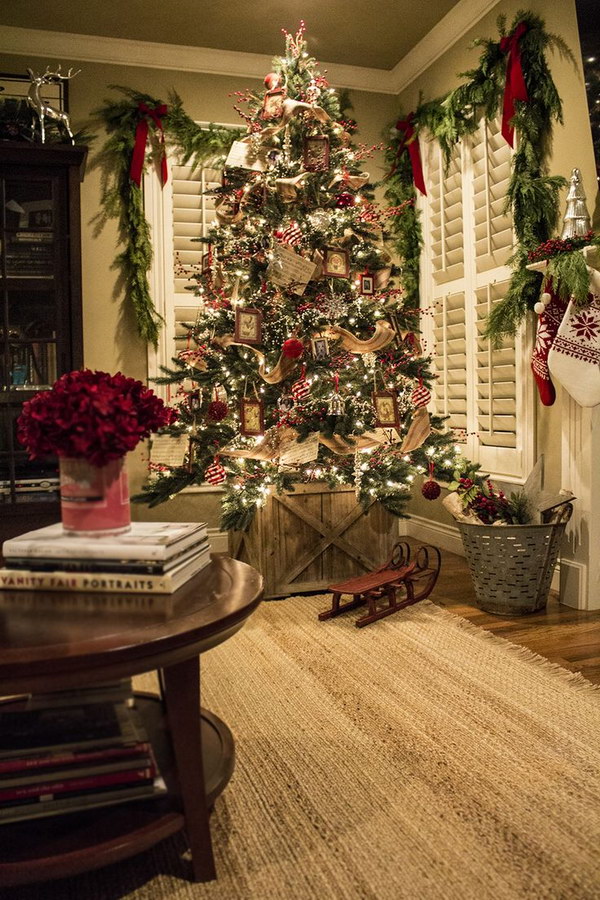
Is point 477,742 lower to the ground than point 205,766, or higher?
lower

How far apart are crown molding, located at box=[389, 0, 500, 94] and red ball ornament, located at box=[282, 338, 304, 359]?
7.27 ft

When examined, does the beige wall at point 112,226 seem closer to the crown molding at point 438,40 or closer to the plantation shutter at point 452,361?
the crown molding at point 438,40

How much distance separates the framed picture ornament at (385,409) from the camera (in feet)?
11.3

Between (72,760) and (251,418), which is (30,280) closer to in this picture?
(251,418)

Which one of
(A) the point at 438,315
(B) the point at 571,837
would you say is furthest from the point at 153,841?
(A) the point at 438,315

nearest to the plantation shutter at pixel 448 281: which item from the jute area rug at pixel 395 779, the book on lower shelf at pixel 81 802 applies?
the jute area rug at pixel 395 779

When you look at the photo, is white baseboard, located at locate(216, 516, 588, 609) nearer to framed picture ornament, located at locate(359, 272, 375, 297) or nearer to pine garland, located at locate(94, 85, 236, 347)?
pine garland, located at locate(94, 85, 236, 347)

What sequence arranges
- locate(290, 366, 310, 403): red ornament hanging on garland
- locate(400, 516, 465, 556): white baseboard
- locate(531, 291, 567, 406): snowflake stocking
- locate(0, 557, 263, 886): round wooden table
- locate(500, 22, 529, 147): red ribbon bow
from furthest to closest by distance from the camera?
1. locate(400, 516, 465, 556): white baseboard
2. locate(500, 22, 529, 147): red ribbon bow
3. locate(290, 366, 310, 403): red ornament hanging on garland
4. locate(531, 291, 567, 406): snowflake stocking
5. locate(0, 557, 263, 886): round wooden table

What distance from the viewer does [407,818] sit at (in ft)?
5.31

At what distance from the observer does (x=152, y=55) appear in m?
4.44

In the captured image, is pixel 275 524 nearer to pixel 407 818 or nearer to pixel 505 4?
pixel 407 818

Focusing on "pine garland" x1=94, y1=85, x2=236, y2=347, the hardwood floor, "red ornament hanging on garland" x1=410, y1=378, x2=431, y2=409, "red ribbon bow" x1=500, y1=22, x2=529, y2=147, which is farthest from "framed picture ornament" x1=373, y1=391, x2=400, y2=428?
"pine garland" x1=94, y1=85, x2=236, y2=347

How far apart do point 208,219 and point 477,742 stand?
361cm

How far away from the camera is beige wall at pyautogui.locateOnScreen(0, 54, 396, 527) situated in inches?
172
